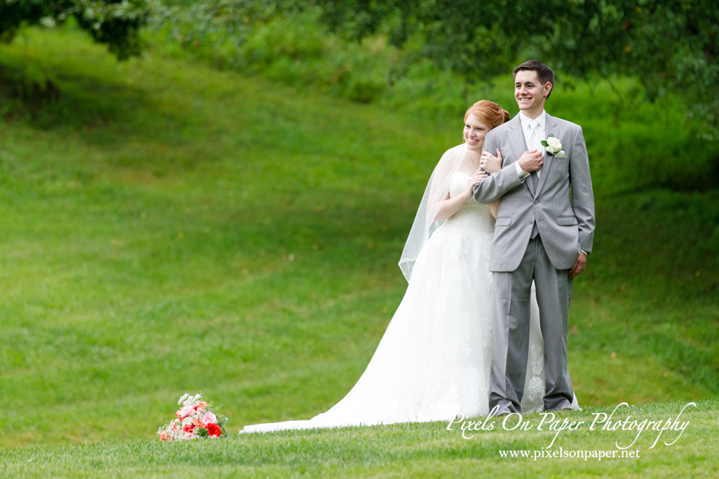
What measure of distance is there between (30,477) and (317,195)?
1490 centimetres

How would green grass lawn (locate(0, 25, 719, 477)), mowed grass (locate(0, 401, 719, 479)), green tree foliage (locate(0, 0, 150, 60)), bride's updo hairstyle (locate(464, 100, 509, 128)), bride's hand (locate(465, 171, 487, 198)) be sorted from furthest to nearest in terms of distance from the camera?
green tree foliage (locate(0, 0, 150, 60)) → bride's updo hairstyle (locate(464, 100, 509, 128)) → bride's hand (locate(465, 171, 487, 198)) → green grass lawn (locate(0, 25, 719, 477)) → mowed grass (locate(0, 401, 719, 479))

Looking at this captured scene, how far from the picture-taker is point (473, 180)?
562cm

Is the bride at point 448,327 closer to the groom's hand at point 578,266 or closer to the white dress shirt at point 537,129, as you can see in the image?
A: the white dress shirt at point 537,129

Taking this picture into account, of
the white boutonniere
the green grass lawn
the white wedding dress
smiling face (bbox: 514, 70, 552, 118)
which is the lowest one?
the green grass lawn

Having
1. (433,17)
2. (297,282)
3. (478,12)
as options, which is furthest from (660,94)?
(297,282)

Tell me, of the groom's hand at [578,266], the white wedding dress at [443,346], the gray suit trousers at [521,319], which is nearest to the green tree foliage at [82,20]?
the white wedding dress at [443,346]

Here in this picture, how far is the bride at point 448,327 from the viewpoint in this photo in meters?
5.60

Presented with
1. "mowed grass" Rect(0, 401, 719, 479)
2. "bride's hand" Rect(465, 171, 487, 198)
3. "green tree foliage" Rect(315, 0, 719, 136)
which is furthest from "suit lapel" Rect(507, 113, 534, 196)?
"green tree foliage" Rect(315, 0, 719, 136)

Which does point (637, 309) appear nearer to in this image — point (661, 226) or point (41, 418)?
point (661, 226)

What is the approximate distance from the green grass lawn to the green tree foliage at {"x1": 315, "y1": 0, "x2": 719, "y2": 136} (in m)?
3.27

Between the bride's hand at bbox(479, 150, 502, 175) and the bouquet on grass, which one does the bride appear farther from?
the bouquet on grass

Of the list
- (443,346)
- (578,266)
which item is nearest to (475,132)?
(578,266)

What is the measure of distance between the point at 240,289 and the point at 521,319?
322 inches

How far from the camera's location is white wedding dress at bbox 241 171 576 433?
18.4ft
